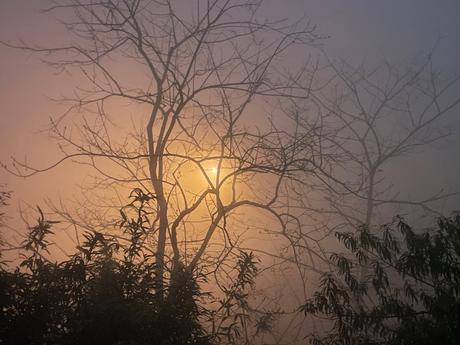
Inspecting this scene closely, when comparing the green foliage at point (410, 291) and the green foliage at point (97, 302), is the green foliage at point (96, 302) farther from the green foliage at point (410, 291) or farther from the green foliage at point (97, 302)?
the green foliage at point (410, 291)

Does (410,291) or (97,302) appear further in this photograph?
(410,291)

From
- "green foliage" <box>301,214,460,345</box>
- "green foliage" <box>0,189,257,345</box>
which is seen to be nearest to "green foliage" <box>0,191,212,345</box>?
"green foliage" <box>0,189,257,345</box>

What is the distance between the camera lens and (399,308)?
361 cm

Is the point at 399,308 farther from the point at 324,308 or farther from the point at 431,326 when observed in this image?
the point at 324,308

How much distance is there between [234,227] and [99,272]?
11.4 feet

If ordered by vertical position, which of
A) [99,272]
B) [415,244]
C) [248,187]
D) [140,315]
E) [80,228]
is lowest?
[140,315]

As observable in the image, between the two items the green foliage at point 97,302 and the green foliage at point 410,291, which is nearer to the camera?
the green foliage at point 97,302

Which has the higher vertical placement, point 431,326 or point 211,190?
point 211,190

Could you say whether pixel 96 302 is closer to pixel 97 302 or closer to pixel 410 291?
pixel 97 302

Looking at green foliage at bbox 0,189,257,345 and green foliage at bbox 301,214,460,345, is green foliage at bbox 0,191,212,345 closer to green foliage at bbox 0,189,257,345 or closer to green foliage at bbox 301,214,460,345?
green foliage at bbox 0,189,257,345

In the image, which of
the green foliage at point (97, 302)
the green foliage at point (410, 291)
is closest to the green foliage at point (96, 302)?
the green foliage at point (97, 302)

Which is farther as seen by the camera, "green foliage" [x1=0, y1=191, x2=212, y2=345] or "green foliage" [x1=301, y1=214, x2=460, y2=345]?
"green foliage" [x1=301, y1=214, x2=460, y2=345]

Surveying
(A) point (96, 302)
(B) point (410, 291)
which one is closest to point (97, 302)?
(A) point (96, 302)

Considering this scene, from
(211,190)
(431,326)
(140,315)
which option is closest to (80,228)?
(211,190)
